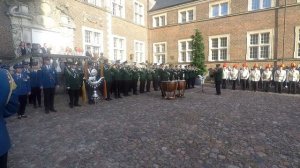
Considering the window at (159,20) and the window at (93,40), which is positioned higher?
the window at (159,20)

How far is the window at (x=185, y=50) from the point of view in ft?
79.8

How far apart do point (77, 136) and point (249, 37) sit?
19051mm

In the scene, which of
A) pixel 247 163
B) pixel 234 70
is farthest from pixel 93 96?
pixel 234 70

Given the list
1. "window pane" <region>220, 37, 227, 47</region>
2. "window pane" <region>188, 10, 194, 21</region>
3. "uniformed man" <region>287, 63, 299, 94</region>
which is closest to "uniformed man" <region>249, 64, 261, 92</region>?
"uniformed man" <region>287, 63, 299, 94</region>

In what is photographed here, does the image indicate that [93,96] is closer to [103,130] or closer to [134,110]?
[134,110]

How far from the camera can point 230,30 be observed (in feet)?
69.6

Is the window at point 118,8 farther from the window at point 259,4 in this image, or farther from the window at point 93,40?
the window at point 259,4

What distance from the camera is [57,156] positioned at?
4395 millimetres

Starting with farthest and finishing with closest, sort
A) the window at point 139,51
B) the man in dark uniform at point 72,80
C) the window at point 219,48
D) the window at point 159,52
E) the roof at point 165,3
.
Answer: the window at point 159,52 < the window at point 139,51 < the roof at point 165,3 < the window at point 219,48 < the man in dark uniform at point 72,80

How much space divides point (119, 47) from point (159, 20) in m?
7.33

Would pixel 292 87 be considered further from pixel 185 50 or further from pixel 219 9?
pixel 185 50

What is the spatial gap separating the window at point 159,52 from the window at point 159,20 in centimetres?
241

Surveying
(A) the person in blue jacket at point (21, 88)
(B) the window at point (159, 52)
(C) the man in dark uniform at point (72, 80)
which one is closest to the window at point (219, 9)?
(B) the window at point (159, 52)

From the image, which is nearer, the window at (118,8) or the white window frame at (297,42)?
the white window frame at (297,42)
